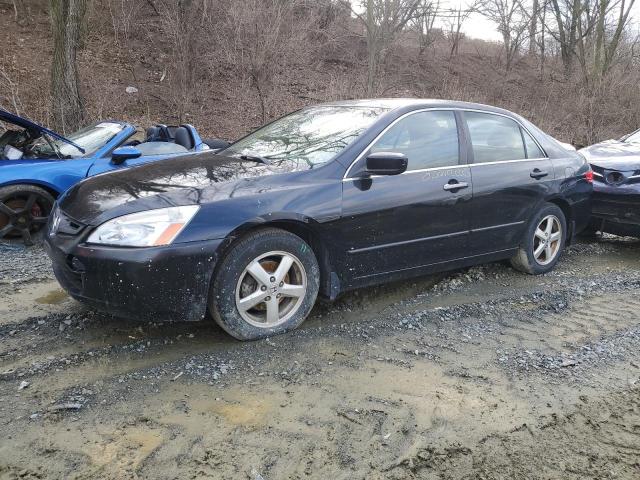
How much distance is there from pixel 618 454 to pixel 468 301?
79.6 inches

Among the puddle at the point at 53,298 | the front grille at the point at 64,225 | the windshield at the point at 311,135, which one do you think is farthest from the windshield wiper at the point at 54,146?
the front grille at the point at 64,225

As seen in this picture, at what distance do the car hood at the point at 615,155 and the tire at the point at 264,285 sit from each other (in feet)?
14.4

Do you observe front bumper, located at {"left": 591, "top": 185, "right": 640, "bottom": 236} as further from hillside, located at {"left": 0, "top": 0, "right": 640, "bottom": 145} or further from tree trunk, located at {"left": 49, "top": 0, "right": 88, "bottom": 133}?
hillside, located at {"left": 0, "top": 0, "right": 640, "bottom": 145}

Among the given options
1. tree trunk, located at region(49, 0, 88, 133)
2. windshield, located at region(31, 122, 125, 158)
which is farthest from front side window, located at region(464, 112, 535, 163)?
tree trunk, located at region(49, 0, 88, 133)

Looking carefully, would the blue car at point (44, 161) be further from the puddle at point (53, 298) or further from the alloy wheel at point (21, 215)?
the puddle at point (53, 298)

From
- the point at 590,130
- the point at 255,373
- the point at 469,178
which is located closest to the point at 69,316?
the point at 255,373

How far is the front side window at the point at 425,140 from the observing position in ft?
13.6

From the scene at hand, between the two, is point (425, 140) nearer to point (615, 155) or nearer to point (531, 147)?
point (531, 147)

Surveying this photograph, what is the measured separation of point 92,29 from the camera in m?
17.1

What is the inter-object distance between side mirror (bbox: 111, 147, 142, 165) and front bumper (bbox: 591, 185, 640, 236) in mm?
5115

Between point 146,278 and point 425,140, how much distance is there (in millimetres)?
2409

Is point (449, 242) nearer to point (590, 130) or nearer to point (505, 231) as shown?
point (505, 231)

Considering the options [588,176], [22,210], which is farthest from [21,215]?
[588,176]

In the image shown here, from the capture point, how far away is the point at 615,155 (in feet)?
21.9
